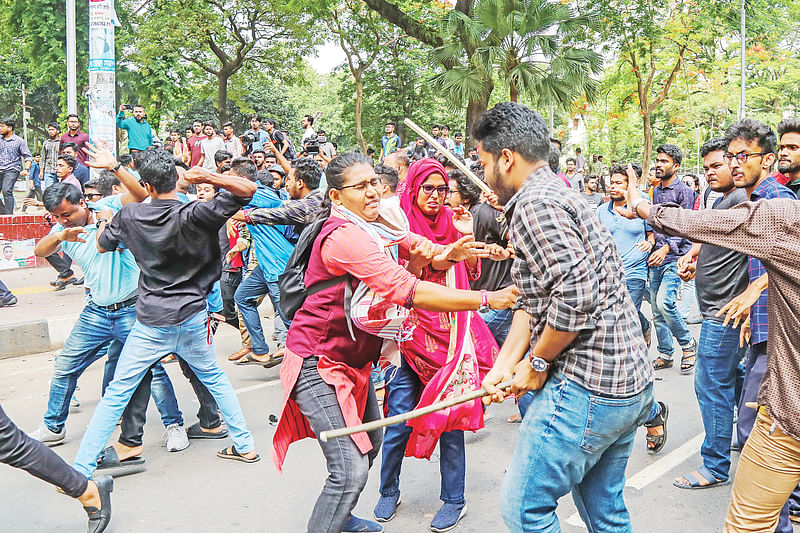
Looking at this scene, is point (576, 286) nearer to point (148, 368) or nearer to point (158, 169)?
point (158, 169)

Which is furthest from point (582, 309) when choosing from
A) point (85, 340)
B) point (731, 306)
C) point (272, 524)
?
point (85, 340)

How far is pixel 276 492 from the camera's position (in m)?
4.21

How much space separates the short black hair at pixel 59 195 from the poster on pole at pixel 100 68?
18.3 feet

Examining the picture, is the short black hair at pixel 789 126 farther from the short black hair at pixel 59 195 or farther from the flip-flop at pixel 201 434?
the short black hair at pixel 59 195

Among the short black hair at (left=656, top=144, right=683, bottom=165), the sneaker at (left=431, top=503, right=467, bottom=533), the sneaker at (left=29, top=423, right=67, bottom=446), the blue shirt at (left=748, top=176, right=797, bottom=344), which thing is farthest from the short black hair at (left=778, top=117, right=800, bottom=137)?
the sneaker at (left=29, top=423, right=67, bottom=446)

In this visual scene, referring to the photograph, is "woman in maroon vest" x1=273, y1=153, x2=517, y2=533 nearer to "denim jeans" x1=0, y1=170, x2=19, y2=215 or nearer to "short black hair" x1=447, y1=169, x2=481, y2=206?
"short black hair" x1=447, y1=169, x2=481, y2=206

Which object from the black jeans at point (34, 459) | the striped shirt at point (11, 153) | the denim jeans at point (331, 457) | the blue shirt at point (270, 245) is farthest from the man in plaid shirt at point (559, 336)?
the striped shirt at point (11, 153)

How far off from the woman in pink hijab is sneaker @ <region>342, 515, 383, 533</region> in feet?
0.54

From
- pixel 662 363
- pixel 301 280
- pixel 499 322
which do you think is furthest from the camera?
pixel 662 363

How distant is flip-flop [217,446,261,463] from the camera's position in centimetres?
465

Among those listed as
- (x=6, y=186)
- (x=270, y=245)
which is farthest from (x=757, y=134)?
(x=6, y=186)

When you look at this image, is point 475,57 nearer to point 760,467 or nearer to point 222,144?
point 222,144

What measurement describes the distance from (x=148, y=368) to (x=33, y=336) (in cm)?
415

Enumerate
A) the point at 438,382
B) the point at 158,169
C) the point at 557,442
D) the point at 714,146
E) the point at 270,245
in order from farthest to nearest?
the point at 270,245
the point at 714,146
the point at 158,169
the point at 438,382
the point at 557,442
